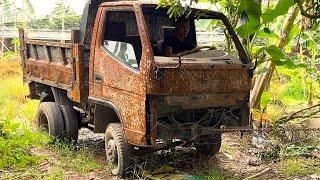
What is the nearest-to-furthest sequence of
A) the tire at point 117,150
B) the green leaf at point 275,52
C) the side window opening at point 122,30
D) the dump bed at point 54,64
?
the tire at point 117,150
the green leaf at point 275,52
the side window opening at point 122,30
the dump bed at point 54,64

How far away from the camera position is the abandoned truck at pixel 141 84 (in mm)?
5516

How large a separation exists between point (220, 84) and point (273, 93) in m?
6.55

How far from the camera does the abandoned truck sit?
5.52 metres

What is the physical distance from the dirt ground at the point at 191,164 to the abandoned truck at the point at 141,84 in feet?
0.81

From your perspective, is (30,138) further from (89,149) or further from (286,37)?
(286,37)

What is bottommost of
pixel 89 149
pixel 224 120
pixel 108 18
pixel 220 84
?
pixel 89 149

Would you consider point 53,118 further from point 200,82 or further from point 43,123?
point 200,82

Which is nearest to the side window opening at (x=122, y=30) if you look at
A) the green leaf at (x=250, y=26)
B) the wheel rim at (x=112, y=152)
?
the wheel rim at (x=112, y=152)

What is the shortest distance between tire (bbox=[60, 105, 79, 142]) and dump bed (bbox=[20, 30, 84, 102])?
17.1 inches

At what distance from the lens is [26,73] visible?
857 cm

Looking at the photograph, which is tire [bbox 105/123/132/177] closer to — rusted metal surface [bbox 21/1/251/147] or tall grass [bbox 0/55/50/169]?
rusted metal surface [bbox 21/1/251/147]

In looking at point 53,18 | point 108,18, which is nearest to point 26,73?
point 108,18

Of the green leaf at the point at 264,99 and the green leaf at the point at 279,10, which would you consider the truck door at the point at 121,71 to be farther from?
the green leaf at the point at 264,99

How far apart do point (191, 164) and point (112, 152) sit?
1210mm
